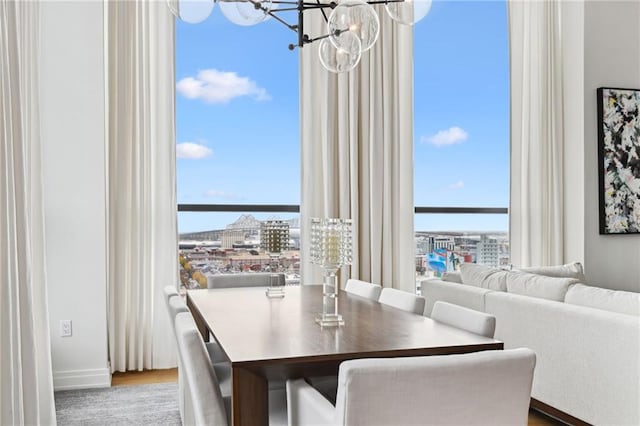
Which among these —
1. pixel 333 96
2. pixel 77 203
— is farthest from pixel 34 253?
pixel 333 96

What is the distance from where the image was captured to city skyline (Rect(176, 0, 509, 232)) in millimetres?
4754

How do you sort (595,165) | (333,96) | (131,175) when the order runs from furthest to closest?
(595,165) → (333,96) → (131,175)

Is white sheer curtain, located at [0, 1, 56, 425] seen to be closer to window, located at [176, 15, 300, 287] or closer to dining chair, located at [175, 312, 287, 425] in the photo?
dining chair, located at [175, 312, 287, 425]

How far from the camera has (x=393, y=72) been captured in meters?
4.87

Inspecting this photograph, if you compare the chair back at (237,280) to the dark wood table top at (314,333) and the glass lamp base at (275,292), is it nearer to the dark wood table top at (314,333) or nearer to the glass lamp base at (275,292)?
the glass lamp base at (275,292)

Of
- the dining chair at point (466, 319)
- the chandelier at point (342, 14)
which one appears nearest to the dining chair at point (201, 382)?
the dining chair at point (466, 319)

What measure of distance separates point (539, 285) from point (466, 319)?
1249mm

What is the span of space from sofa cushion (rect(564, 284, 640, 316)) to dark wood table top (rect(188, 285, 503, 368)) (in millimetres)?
1078

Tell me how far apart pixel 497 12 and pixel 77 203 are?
13.5 ft

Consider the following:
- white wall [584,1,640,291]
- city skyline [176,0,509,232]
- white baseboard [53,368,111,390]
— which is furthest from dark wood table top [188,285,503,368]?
white wall [584,1,640,291]

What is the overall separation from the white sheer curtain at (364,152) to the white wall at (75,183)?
1.59m

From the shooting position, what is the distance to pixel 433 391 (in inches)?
55.0

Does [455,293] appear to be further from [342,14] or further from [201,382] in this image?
[201,382]

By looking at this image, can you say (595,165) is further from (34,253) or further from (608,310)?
(34,253)
